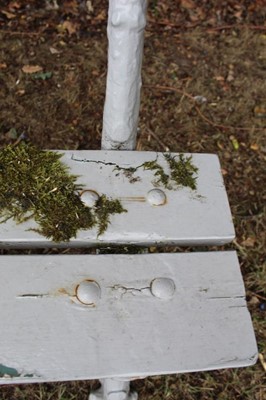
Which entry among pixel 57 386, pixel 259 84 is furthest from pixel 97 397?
pixel 259 84

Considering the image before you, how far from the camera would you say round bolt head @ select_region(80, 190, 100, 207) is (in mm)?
1467

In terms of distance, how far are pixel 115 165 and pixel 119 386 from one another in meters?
0.83

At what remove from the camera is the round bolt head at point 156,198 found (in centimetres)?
149

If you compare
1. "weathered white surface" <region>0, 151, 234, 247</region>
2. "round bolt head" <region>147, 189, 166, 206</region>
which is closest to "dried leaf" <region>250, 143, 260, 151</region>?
"weathered white surface" <region>0, 151, 234, 247</region>

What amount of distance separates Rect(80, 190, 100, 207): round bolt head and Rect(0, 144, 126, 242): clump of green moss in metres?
A: 0.01

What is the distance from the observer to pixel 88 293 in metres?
1.31

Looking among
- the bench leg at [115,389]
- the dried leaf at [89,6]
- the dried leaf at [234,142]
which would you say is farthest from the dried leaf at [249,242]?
the dried leaf at [89,6]

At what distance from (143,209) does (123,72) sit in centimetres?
41

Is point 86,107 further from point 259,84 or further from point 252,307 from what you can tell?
point 252,307

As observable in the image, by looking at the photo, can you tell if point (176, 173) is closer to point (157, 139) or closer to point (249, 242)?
point (249, 242)

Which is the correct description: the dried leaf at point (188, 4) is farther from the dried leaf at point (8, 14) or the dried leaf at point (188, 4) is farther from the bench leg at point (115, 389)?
the bench leg at point (115, 389)

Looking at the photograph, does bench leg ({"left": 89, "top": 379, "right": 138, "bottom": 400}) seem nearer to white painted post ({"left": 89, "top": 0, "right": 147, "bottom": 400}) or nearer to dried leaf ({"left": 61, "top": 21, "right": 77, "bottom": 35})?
white painted post ({"left": 89, "top": 0, "right": 147, "bottom": 400})

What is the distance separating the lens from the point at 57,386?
7.59 ft

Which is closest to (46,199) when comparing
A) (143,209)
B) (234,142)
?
(143,209)
